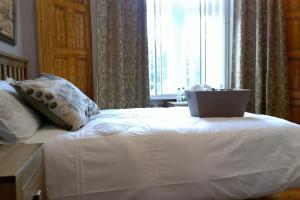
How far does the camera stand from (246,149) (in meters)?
1.50

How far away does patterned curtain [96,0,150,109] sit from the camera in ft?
11.5

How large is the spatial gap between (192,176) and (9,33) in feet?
6.57

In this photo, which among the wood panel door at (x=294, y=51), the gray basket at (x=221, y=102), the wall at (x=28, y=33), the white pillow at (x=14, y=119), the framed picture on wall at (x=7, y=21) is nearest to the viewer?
the white pillow at (x=14, y=119)

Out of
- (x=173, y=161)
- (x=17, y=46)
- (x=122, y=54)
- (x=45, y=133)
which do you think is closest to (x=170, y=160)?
(x=173, y=161)

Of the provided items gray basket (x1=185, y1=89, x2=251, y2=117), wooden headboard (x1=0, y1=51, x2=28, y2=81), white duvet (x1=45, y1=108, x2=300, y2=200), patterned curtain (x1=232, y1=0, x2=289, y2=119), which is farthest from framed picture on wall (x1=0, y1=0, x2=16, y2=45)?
patterned curtain (x1=232, y1=0, x2=289, y2=119)

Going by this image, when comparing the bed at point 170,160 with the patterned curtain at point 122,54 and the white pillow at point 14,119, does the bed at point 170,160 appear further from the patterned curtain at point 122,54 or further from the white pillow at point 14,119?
the patterned curtain at point 122,54

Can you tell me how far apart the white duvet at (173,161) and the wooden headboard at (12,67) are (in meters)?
0.97

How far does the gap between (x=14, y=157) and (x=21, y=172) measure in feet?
0.52

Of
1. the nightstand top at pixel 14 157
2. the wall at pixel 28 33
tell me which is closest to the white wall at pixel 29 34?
the wall at pixel 28 33

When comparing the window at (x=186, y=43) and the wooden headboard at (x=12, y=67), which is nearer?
the wooden headboard at (x=12, y=67)

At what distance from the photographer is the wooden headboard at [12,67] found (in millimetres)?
2029

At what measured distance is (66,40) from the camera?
3316 millimetres

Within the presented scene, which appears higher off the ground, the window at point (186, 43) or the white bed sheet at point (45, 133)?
the window at point (186, 43)

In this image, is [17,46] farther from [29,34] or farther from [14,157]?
[14,157]
